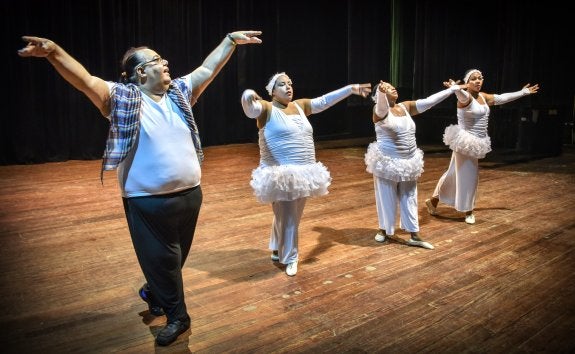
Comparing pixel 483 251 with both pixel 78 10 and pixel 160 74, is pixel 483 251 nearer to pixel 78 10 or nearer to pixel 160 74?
pixel 160 74

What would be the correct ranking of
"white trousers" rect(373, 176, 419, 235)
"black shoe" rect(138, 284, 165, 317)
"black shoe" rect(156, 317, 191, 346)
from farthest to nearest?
1. "white trousers" rect(373, 176, 419, 235)
2. "black shoe" rect(138, 284, 165, 317)
3. "black shoe" rect(156, 317, 191, 346)

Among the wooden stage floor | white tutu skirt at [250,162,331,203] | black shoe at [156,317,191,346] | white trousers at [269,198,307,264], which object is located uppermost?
white tutu skirt at [250,162,331,203]

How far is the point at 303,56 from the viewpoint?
1146 centimetres

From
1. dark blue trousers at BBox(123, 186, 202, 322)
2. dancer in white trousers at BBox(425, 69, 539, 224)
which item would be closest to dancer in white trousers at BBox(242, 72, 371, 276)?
dark blue trousers at BBox(123, 186, 202, 322)

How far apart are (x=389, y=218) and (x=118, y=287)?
215 centimetres

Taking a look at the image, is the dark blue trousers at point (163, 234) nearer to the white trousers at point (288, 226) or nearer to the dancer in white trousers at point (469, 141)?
the white trousers at point (288, 226)

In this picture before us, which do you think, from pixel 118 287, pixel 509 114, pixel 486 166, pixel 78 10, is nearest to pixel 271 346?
pixel 118 287

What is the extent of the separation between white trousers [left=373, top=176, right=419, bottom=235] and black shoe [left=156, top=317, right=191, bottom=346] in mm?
2065

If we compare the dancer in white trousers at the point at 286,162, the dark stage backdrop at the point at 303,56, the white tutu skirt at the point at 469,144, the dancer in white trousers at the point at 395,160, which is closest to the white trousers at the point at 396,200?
the dancer in white trousers at the point at 395,160

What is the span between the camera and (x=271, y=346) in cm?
254

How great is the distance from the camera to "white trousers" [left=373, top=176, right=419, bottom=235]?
13.5 ft

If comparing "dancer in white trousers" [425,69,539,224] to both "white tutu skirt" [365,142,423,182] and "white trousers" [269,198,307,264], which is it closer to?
"white tutu skirt" [365,142,423,182]

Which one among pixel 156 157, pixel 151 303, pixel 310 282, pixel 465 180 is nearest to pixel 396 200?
pixel 465 180

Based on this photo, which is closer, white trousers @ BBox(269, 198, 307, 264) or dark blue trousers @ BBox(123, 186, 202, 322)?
dark blue trousers @ BBox(123, 186, 202, 322)
